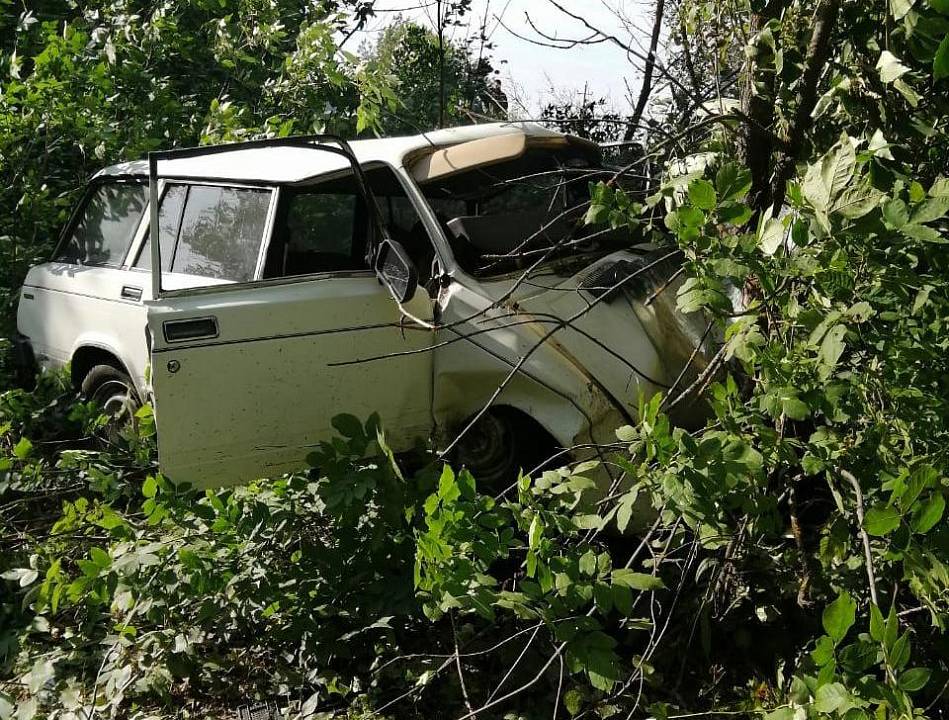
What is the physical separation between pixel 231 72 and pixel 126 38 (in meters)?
1.13

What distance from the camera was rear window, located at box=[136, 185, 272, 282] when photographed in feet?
15.4

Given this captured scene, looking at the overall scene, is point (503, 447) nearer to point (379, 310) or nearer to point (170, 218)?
point (379, 310)

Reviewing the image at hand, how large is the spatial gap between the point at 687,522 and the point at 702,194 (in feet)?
2.92

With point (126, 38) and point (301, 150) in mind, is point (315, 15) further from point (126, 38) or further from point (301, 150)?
point (301, 150)

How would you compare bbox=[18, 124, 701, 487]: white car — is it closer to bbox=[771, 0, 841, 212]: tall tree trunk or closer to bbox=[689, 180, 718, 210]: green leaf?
bbox=[771, 0, 841, 212]: tall tree trunk

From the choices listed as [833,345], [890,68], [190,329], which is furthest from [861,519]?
[190,329]

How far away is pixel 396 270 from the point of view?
170 inches

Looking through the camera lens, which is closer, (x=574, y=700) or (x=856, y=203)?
(x=856, y=203)

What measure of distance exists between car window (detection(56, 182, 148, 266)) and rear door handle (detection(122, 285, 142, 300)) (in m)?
0.43

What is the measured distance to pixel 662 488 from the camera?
2588 millimetres

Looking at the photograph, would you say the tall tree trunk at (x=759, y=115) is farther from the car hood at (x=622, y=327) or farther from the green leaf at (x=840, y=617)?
the green leaf at (x=840, y=617)

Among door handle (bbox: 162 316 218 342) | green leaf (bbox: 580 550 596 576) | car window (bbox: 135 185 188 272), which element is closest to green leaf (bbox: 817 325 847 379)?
green leaf (bbox: 580 550 596 576)

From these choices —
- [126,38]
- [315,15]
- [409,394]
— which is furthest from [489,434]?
[315,15]

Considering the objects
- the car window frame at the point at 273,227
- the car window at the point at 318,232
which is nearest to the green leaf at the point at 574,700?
the car window frame at the point at 273,227
